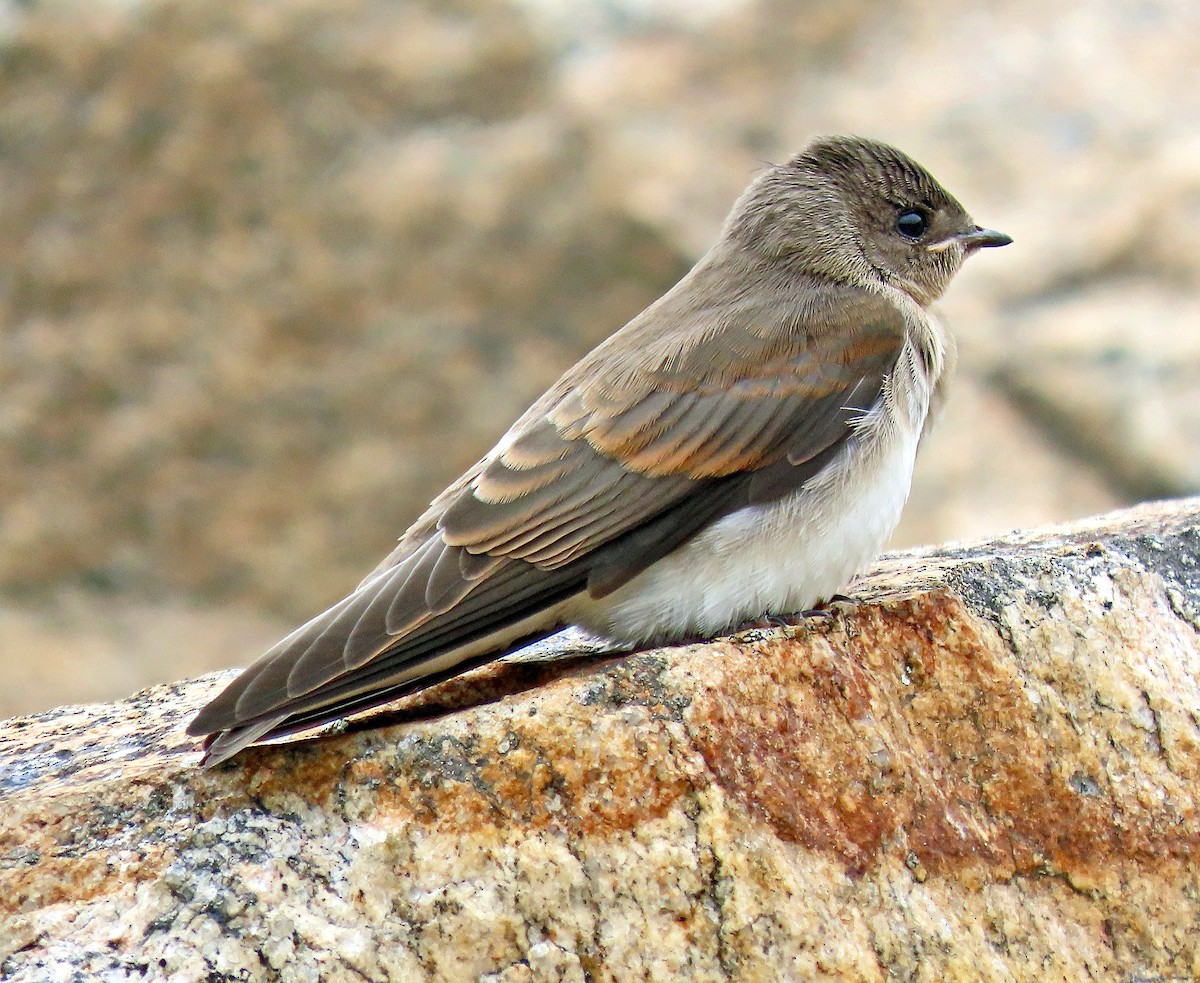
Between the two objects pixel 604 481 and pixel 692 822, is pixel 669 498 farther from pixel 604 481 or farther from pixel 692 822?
pixel 692 822

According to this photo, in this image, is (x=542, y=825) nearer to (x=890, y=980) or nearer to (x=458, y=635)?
(x=458, y=635)

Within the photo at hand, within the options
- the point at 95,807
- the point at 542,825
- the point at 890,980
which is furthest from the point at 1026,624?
the point at 95,807

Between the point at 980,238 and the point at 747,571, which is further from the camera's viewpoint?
the point at 980,238

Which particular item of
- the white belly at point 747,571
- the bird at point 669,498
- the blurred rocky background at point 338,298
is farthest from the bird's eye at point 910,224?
the blurred rocky background at point 338,298

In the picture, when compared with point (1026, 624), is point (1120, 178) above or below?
above

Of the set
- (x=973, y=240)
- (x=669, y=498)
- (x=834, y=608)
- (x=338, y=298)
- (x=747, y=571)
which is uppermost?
(x=338, y=298)

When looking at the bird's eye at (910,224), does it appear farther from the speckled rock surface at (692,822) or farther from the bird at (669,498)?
the speckled rock surface at (692,822)

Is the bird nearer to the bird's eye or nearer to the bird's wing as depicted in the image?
the bird's wing

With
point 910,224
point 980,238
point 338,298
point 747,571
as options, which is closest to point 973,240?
point 980,238
